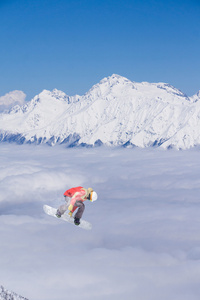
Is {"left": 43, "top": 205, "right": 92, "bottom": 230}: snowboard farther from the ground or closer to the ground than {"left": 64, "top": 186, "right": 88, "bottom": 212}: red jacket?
closer to the ground

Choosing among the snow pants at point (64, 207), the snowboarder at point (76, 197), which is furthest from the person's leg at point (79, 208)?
the snow pants at point (64, 207)

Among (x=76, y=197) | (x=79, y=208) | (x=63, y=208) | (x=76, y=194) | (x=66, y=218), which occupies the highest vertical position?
(x=76, y=194)

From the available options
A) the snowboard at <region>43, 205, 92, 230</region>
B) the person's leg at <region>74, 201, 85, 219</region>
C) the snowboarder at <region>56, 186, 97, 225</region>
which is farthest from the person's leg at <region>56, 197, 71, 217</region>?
the person's leg at <region>74, 201, 85, 219</region>

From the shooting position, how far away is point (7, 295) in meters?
14.1

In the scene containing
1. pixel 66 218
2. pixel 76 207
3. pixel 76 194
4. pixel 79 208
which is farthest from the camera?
pixel 66 218

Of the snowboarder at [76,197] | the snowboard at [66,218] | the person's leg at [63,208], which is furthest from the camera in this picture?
the snowboard at [66,218]

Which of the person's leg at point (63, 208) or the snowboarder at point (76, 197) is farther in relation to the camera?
the person's leg at point (63, 208)

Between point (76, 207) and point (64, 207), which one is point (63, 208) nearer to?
point (64, 207)

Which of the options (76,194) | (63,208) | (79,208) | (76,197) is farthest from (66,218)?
(76,194)

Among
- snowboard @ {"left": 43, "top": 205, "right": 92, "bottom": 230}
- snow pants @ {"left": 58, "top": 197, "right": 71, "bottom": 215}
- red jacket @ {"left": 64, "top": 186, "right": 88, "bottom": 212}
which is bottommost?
snowboard @ {"left": 43, "top": 205, "right": 92, "bottom": 230}

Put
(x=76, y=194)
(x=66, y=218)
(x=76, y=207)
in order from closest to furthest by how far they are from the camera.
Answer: (x=76, y=194)
(x=76, y=207)
(x=66, y=218)

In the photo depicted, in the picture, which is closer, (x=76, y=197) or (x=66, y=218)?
(x=76, y=197)

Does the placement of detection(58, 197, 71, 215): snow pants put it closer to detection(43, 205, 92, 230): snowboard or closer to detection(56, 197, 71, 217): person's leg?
detection(56, 197, 71, 217): person's leg

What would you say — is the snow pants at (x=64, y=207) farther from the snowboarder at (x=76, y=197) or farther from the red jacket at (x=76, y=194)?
the red jacket at (x=76, y=194)
